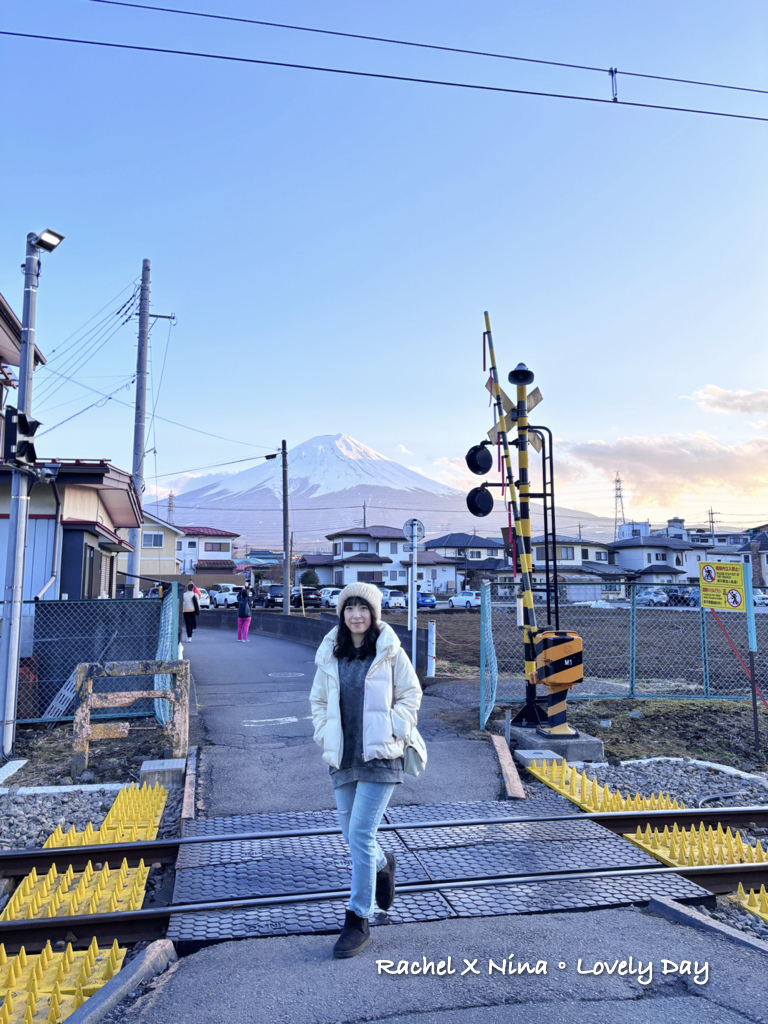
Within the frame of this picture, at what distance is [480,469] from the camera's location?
8953 mm

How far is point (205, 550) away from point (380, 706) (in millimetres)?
75665

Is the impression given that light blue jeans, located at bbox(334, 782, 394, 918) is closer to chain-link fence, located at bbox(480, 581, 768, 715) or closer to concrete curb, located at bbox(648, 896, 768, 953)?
concrete curb, located at bbox(648, 896, 768, 953)

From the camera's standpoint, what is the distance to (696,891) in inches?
181

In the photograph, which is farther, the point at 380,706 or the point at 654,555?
the point at 654,555

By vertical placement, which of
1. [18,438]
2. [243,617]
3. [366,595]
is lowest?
[243,617]

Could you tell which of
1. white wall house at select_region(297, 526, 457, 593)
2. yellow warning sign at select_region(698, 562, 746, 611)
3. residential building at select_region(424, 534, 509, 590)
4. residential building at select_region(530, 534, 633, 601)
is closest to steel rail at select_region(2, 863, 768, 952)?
yellow warning sign at select_region(698, 562, 746, 611)

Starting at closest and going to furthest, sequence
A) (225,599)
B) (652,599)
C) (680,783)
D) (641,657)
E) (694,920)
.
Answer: (694,920) → (680,783) → (641,657) → (652,599) → (225,599)

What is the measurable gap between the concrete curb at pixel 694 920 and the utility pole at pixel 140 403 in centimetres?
1707

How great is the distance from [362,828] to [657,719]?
→ 25.8 ft

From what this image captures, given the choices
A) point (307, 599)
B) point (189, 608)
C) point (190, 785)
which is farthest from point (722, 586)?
point (307, 599)

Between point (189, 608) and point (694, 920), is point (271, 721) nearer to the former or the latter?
point (694, 920)

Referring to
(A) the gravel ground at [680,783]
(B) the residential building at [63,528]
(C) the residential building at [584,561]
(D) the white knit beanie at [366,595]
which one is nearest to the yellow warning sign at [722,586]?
(A) the gravel ground at [680,783]

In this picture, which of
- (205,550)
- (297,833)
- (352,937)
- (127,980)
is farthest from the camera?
(205,550)

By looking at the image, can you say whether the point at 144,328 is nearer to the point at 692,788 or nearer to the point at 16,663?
the point at 16,663
